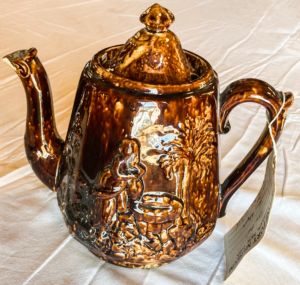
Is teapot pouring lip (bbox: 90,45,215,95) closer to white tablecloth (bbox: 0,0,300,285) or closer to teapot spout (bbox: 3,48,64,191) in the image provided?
teapot spout (bbox: 3,48,64,191)

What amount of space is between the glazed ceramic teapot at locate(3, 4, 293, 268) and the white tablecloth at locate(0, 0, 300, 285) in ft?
0.26

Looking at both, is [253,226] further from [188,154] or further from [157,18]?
[157,18]

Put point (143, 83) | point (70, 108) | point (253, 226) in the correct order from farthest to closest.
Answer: point (70, 108) → point (253, 226) → point (143, 83)

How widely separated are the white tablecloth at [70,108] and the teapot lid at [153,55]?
0.30 m

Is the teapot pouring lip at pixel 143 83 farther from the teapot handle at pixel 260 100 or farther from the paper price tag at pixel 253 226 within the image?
the paper price tag at pixel 253 226

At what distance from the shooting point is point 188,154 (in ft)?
1.81

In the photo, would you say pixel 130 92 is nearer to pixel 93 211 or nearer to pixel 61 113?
pixel 93 211

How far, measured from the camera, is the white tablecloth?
0.66 meters

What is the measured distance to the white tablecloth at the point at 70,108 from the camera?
2.17 ft

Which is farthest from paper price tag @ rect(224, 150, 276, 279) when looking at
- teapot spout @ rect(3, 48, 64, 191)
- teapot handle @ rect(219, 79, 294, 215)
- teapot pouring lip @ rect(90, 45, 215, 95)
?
teapot spout @ rect(3, 48, 64, 191)

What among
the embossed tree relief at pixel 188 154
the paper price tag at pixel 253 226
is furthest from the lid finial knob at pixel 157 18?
the paper price tag at pixel 253 226

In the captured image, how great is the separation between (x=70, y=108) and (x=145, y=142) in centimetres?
64

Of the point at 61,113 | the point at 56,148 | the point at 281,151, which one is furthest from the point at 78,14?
the point at 56,148

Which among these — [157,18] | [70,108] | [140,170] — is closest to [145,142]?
[140,170]
